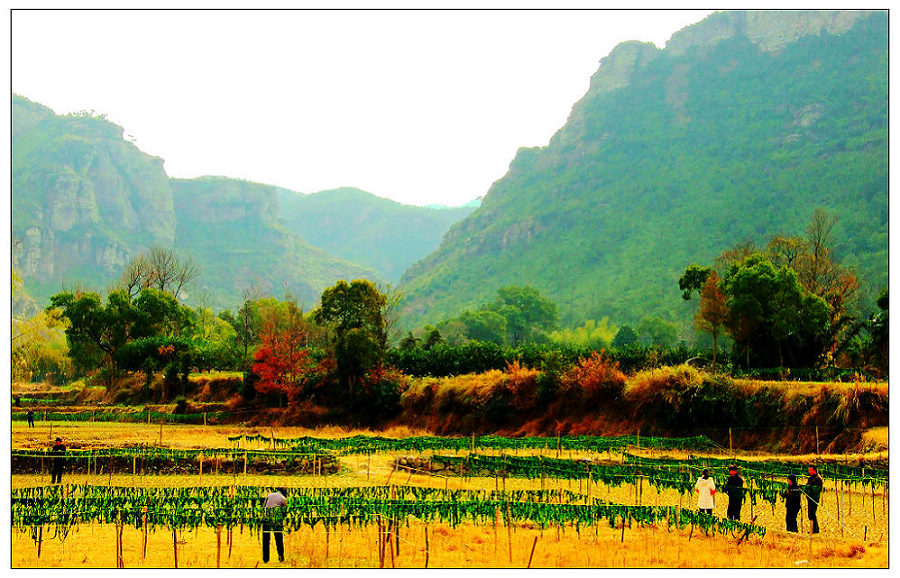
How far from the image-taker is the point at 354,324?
149ft

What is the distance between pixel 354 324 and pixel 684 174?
109 metres

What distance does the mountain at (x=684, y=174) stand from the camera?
4496 inches

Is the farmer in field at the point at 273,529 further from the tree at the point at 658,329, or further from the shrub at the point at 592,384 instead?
the tree at the point at 658,329

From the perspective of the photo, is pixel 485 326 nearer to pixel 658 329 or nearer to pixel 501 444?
pixel 658 329

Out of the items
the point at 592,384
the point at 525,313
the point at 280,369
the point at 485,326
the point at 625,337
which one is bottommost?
the point at 280,369

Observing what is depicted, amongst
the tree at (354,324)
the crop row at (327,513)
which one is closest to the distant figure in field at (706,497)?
the crop row at (327,513)

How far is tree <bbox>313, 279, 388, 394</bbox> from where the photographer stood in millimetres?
43719

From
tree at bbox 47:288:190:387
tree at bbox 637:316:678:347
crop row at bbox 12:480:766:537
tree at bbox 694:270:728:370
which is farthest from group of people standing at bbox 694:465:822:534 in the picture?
tree at bbox 637:316:678:347

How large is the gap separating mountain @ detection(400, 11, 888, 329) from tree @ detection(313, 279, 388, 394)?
6304 centimetres

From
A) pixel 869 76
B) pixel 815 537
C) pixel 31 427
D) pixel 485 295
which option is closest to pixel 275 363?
pixel 31 427

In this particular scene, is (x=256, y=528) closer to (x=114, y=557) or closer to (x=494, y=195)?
(x=114, y=557)

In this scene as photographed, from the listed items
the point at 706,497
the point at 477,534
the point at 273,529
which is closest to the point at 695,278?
the point at 706,497

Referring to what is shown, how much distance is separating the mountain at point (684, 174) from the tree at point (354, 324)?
63.0 meters

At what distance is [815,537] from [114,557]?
1346cm
